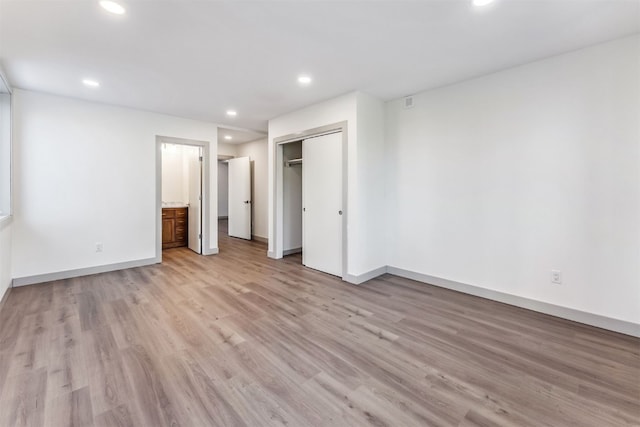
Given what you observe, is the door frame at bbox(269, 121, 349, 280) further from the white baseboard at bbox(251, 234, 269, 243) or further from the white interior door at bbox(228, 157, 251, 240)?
the white interior door at bbox(228, 157, 251, 240)

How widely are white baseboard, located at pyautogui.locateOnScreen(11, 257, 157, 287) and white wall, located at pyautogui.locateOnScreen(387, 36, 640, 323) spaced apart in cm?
442

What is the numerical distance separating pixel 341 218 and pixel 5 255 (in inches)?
164

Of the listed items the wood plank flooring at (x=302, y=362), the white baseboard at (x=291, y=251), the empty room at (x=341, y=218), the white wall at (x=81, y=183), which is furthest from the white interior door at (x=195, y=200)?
the wood plank flooring at (x=302, y=362)

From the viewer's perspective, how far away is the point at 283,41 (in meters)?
2.49

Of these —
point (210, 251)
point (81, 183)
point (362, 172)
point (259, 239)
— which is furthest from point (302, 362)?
point (259, 239)

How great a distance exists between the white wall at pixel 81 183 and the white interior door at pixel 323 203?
2.64 m

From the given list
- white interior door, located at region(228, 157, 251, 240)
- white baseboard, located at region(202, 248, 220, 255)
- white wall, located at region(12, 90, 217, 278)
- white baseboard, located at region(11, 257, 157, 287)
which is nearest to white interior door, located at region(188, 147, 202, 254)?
white baseboard, located at region(202, 248, 220, 255)

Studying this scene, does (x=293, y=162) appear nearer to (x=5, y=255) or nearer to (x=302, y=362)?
(x=302, y=362)

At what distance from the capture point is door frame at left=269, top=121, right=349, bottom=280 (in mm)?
3895


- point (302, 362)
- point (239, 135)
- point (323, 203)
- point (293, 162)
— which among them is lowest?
point (302, 362)

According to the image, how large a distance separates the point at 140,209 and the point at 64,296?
67.2 inches

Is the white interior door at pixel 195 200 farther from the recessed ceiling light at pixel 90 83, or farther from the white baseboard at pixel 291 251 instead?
the recessed ceiling light at pixel 90 83

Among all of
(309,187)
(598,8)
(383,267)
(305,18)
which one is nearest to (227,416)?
(305,18)

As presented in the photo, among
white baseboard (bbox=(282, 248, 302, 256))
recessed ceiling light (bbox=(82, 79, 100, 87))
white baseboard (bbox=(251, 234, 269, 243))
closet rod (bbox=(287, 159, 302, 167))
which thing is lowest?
white baseboard (bbox=(282, 248, 302, 256))
